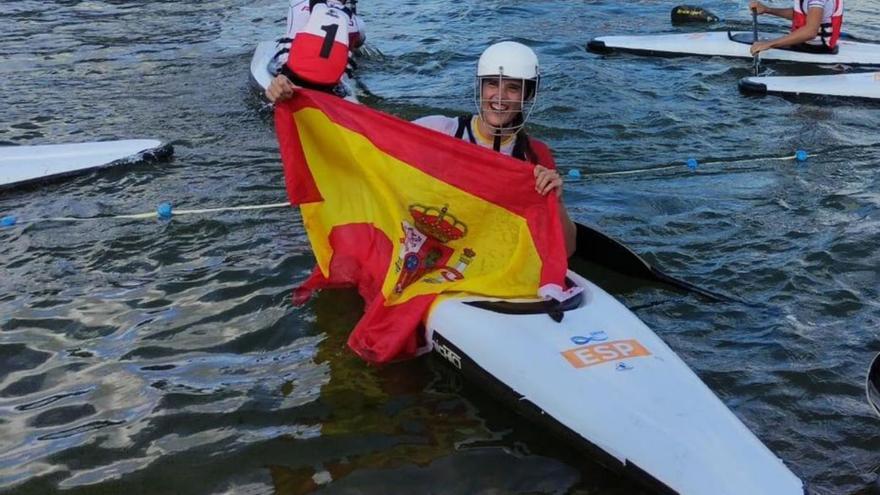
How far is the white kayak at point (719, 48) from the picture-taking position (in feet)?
33.6

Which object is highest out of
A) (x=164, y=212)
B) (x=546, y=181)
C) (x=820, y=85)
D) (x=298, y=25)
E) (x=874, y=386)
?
(x=298, y=25)

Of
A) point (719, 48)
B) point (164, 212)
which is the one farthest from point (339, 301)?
point (719, 48)

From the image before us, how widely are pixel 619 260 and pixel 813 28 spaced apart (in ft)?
19.6

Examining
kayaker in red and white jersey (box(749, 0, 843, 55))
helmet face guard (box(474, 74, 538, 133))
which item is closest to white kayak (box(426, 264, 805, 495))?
helmet face guard (box(474, 74, 538, 133))

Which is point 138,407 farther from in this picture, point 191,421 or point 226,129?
point 226,129

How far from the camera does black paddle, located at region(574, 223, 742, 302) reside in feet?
17.3

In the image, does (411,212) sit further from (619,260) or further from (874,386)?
(874,386)

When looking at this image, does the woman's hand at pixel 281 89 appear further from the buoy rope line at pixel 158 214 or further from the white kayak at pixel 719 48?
the white kayak at pixel 719 48

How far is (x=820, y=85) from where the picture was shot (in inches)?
376

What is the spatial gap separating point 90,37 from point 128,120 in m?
4.62

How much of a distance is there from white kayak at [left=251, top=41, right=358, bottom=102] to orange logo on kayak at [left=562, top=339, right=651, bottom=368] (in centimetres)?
560

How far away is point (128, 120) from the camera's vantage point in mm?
9016

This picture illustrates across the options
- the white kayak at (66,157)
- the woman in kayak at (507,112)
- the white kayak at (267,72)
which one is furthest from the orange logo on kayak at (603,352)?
the white kayak at (267,72)

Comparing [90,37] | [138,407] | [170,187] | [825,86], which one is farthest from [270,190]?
[90,37]
